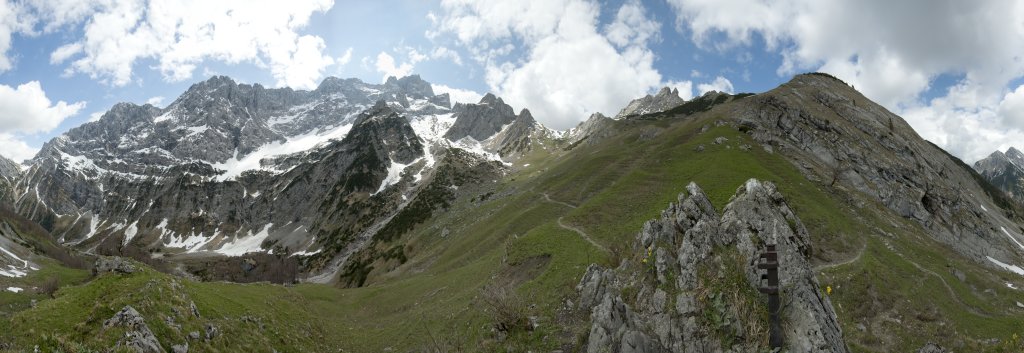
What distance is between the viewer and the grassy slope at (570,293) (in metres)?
26.7

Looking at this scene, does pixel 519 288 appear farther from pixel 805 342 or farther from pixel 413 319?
pixel 805 342

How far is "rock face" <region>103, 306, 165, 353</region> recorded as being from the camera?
17.8m

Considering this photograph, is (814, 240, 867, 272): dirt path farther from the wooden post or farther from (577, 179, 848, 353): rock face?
the wooden post

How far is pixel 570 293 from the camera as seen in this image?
31.5 meters

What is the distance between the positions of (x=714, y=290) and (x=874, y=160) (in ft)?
281

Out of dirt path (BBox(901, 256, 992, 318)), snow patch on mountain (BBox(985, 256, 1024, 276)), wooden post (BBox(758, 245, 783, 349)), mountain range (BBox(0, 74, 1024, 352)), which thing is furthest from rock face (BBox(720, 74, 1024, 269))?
wooden post (BBox(758, 245, 783, 349))

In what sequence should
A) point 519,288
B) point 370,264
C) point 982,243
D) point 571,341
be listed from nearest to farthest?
point 571,341
point 519,288
point 982,243
point 370,264

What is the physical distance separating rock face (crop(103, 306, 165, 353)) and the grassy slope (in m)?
0.70

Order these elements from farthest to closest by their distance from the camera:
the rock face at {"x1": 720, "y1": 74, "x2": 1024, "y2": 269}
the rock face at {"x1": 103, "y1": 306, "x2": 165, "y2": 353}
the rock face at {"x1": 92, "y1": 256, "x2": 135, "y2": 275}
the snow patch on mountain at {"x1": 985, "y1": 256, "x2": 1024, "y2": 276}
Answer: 1. the rock face at {"x1": 720, "y1": 74, "x2": 1024, "y2": 269}
2. the snow patch on mountain at {"x1": 985, "y1": 256, "x2": 1024, "y2": 276}
3. the rock face at {"x1": 92, "y1": 256, "x2": 135, "y2": 275}
4. the rock face at {"x1": 103, "y1": 306, "x2": 165, "y2": 353}

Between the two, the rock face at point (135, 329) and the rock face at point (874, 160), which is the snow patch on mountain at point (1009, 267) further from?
the rock face at point (135, 329)

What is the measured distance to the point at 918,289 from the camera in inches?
1547

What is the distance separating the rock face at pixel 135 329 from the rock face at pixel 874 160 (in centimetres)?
8009

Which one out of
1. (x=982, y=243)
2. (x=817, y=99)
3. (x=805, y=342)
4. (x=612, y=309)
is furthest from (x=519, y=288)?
(x=817, y=99)

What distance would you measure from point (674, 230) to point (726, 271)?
22.0ft
